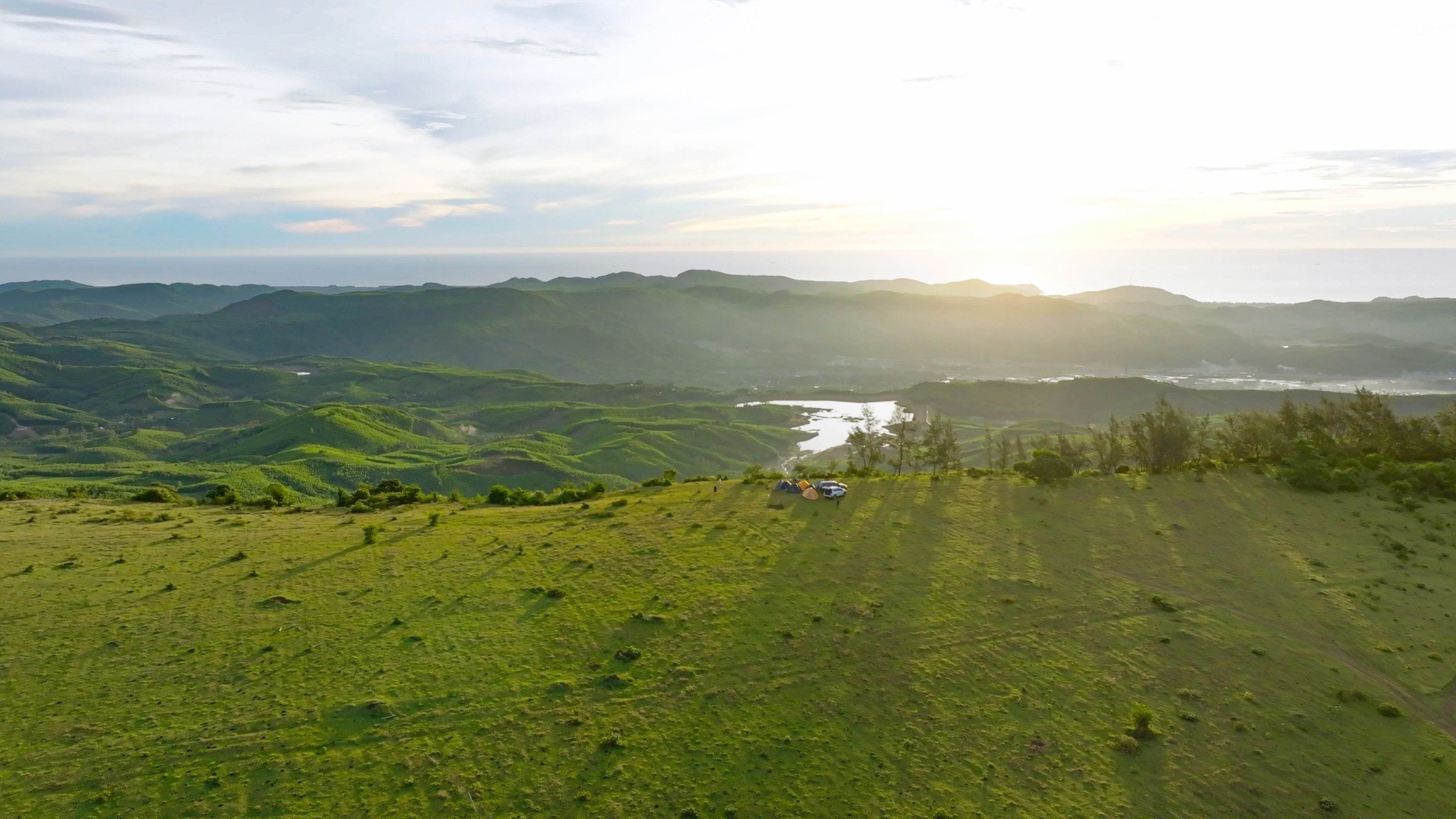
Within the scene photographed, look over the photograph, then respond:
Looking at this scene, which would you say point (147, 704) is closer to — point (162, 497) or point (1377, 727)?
point (162, 497)

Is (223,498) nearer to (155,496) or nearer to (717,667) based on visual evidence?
(155,496)

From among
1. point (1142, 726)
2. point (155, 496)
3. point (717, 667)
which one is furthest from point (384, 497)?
point (1142, 726)

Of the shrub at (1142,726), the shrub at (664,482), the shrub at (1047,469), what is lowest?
the shrub at (1142,726)

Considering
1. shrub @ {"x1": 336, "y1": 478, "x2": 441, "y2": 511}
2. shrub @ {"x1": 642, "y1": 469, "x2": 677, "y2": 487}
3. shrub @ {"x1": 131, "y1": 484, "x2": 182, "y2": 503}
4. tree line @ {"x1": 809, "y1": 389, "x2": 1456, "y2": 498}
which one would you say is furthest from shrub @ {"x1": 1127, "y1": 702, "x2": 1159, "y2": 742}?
shrub @ {"x1": 131, "y1": 484, "x2": 182, "y2": 503}

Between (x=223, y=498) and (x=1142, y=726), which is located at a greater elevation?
(x=223, y=498)

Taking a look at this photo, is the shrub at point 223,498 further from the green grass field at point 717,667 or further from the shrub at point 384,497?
the shrub at point 384,497

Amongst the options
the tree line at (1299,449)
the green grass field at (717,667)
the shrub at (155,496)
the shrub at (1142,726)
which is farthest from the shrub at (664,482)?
the shrub at (1142,726)

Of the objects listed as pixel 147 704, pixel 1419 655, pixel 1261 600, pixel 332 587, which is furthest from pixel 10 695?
pixel 1419 655

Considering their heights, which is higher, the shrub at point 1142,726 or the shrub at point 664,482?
the shrub at point 664,482

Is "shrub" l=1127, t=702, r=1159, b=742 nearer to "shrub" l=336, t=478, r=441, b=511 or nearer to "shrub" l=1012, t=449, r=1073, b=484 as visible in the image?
"shrub" l=1012, t=449, r=1073, b=484

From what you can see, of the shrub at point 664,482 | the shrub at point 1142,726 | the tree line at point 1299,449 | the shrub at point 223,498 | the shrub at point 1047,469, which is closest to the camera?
the shrub at point 1142,726
